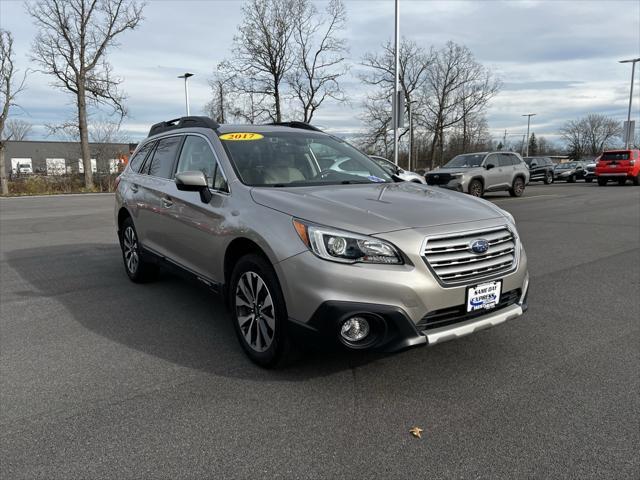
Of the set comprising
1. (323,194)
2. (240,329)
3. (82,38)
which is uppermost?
(82,38)

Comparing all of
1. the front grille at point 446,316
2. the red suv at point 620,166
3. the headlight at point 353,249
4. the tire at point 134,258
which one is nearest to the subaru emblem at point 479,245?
the front grille at point 446,316

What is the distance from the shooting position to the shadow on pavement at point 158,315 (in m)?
→ 3.56

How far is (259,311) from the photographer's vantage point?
135 inches

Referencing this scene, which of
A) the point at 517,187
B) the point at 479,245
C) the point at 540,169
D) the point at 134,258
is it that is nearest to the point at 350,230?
the point at 479,245

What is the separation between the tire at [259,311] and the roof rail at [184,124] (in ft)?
5.23

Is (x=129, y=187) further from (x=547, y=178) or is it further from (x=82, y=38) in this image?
(x=547, y=178)

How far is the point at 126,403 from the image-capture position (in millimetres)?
3059

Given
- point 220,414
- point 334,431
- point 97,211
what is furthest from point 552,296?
point 97,211

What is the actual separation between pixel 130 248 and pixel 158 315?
1.57 m

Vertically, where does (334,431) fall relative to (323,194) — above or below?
below

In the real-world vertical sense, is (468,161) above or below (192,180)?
above

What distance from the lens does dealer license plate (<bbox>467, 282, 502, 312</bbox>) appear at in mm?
3062

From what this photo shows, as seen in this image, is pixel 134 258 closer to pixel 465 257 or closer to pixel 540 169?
pixel 465 257

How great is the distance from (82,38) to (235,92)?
362 inches
